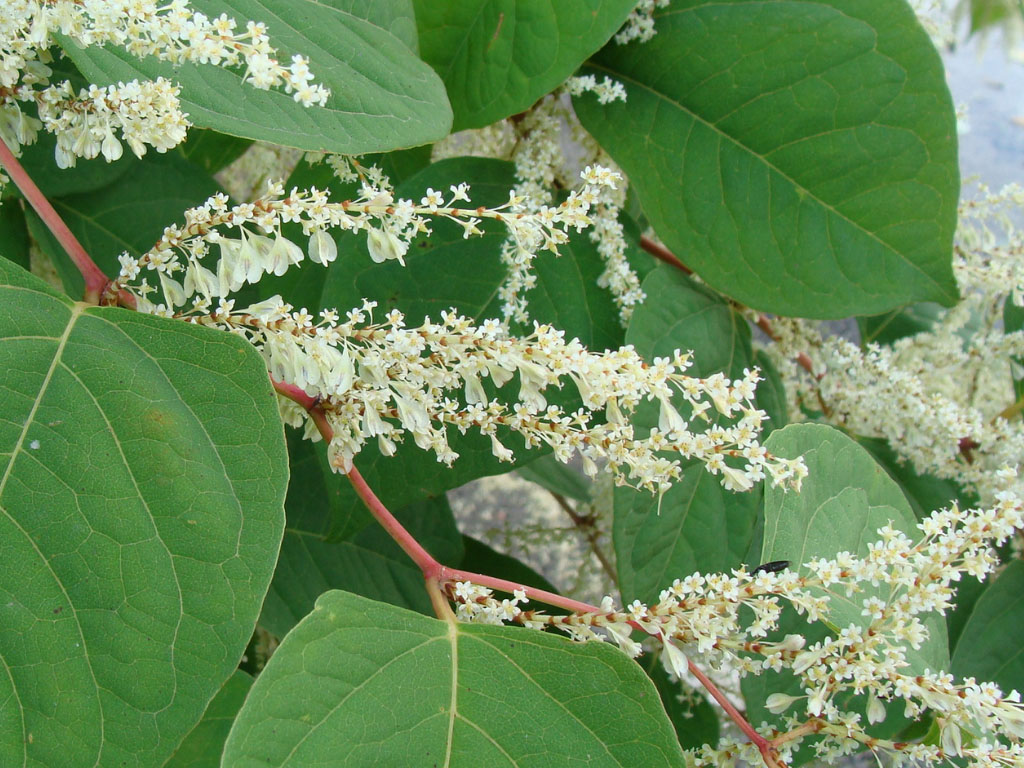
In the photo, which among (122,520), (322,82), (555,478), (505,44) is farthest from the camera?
(555,478)

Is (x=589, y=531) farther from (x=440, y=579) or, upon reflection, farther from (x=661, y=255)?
(x=440, y=579)

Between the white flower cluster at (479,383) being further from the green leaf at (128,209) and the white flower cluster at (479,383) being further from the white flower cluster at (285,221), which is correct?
the green leaf at (128,209)

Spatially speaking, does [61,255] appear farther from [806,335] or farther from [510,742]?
[806,335]

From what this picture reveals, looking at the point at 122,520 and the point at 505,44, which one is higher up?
the point at 505,44

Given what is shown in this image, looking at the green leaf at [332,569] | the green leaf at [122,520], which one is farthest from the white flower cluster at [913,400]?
the green leaf at [122,520]

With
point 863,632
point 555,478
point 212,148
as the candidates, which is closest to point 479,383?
point 863,632
